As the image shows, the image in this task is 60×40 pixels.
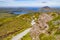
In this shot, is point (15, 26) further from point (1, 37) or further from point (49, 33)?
point (49, 33)

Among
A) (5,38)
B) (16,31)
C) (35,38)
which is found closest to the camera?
(35,38)

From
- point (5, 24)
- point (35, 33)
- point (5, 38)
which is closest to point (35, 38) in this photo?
point (35, 33)

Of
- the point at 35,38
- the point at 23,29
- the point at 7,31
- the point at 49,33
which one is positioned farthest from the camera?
the point at 23,29

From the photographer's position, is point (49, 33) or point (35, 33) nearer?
point (35, 33)

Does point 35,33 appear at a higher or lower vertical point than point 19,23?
lower

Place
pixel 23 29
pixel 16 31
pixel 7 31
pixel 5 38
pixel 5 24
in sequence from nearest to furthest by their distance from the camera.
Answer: pixel 5 38, pixel 7 31, pixel 5 24, pixel 16 31, pixel 23 29

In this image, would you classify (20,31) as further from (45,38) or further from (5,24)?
(45,38)

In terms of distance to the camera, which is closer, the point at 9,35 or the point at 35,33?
the point at 35,33

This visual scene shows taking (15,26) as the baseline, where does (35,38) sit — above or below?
below

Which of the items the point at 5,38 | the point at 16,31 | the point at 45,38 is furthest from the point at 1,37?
the point at 45,38
